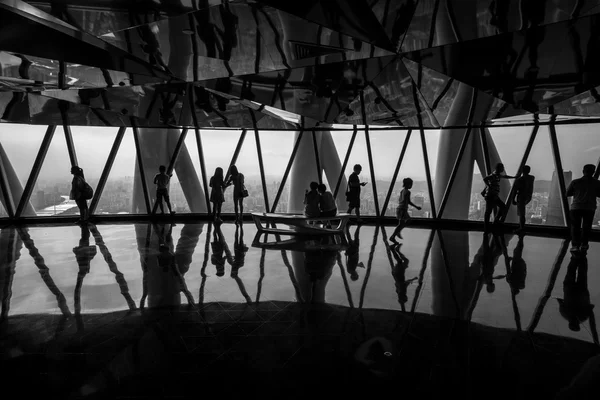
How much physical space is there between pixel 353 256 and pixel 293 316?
343 centimetres

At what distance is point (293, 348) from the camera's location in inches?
129

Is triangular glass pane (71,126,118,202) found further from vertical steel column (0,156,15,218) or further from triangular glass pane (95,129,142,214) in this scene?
vertical steel column (0,156,15,218)

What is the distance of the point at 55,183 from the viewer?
553 inches

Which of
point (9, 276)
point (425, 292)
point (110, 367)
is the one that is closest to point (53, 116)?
point (9, 276)

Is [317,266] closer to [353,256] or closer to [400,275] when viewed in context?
[353,256]

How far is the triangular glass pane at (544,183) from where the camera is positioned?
1154 cm

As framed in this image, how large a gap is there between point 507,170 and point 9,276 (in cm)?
1482

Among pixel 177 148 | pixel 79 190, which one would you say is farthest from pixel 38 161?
pixel 177 148

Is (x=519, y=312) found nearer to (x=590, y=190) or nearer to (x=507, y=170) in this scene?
(x=590, y=190)

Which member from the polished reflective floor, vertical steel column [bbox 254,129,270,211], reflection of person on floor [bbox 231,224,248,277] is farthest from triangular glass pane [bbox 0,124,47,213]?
reflection of person on floor [bbox 231,224,248,277]

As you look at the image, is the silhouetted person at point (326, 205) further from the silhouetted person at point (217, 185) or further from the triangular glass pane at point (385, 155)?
the triangular glass pane at point (385, 155)

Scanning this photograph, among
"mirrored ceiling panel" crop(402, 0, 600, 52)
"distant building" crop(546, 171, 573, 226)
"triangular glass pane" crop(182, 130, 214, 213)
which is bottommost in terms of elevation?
"distant building" crop(546, 171, 573, 226)

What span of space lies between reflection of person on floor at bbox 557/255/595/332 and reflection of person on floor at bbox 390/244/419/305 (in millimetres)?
1853

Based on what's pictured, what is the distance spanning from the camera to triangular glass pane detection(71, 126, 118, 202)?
14234 millimetres
